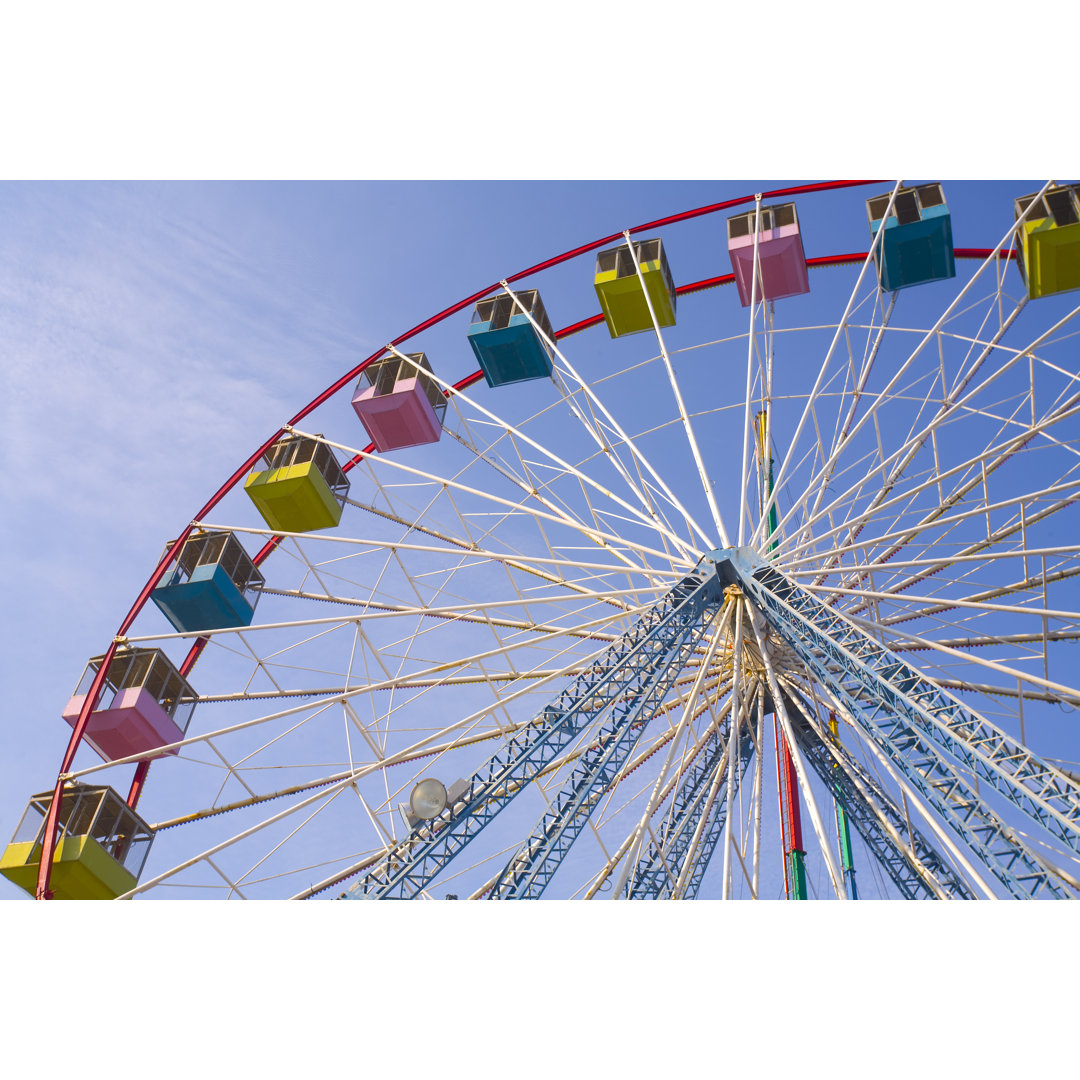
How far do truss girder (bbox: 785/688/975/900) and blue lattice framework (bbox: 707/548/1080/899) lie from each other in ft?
6.64

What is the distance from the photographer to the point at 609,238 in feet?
66.1

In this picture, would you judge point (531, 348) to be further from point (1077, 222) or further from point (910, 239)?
point (1077, 222)

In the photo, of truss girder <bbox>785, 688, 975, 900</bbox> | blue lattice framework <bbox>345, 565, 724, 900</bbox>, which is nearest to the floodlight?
blue lattice framework <bbox>345, 565, 724, 900</bbox>

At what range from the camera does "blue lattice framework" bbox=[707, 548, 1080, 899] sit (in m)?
12.2

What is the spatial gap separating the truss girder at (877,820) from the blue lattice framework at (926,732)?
202 cm

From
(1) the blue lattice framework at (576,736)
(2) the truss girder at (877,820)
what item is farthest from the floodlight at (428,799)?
(2) the truss girder at (877,820)

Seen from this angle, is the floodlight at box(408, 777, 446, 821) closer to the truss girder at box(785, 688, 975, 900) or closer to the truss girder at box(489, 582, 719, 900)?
the truss girder at box(489, 582, 719, 900)

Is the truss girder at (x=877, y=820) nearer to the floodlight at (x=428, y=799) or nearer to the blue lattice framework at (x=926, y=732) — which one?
the blue lattice framework at (x=926, y=732)

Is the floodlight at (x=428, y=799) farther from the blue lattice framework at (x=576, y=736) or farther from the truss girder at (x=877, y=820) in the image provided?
the truss girder at (x=877, y=820)

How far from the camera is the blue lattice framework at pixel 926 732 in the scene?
12.2 meters

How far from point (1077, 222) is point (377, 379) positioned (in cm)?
1185

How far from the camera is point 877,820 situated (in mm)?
16531

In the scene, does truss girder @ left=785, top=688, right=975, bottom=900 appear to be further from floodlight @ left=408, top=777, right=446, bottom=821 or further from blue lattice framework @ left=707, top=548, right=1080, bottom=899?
floodlight @ left=408, top=777, right=446, bottom=821

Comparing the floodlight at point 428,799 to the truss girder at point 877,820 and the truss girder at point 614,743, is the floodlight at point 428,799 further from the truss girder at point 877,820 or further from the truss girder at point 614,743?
the truss girder at point 877,820
